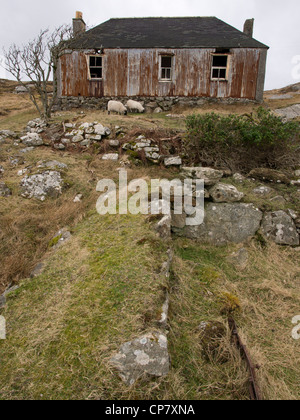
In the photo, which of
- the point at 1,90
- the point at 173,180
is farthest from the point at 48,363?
the point at 1,90

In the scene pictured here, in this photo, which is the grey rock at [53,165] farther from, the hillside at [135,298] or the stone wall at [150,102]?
the stone wall at [150,102]

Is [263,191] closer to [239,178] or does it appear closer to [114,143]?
[239,178]

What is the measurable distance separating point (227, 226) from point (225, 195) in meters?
0.74

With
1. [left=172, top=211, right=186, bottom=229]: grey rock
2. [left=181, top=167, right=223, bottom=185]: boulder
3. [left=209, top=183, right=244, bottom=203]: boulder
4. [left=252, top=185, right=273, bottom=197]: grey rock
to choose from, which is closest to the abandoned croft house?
[left=181, top=167, right=223, bottom=185]: boulder

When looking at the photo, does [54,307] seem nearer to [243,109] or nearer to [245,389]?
[245,389]

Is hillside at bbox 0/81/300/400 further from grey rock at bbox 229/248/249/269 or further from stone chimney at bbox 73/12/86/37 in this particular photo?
stone chimney at bbox 73/12/86/37

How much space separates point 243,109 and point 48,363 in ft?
54.6

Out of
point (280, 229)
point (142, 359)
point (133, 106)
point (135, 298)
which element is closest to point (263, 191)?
point (280, 229)

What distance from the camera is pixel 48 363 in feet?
9.32

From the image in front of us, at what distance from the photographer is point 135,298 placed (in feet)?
11.6

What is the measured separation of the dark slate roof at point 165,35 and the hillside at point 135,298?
509 inches

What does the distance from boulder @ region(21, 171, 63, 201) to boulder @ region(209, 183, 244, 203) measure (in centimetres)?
401

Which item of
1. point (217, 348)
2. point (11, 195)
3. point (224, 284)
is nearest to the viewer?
point (217, 348)

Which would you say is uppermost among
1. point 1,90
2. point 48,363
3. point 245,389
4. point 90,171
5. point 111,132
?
point 1,90
